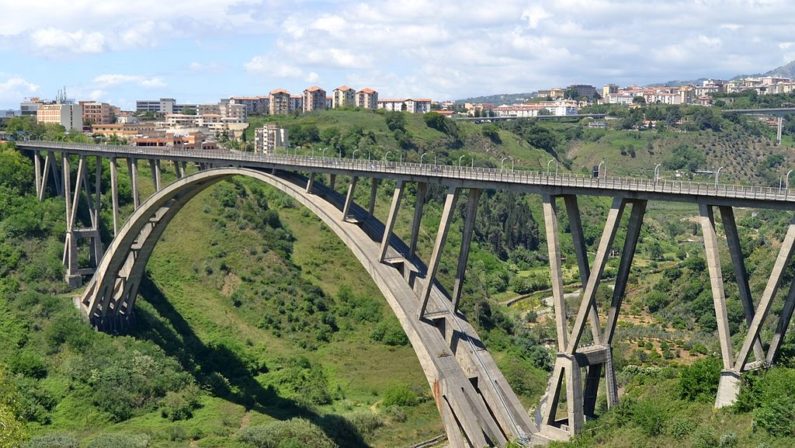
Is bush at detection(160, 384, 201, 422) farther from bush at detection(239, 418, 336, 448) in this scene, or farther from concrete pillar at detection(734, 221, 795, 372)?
concrete pillar at detection(734, 221, 795, 372)

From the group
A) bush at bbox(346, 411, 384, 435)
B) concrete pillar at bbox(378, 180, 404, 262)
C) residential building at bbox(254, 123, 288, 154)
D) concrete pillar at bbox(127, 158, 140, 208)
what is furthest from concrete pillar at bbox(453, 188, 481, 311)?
residential building at bbox(254, 123, 288, 154)

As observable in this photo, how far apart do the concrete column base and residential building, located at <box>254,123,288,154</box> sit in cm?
8830

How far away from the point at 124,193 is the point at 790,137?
13891cm

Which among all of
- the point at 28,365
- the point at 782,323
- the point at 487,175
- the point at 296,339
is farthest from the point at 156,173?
the point at 782,323

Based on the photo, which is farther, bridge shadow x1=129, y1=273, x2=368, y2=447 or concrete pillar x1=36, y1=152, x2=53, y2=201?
concrete pillar x1=36, y1=152, x2=53, y2=201

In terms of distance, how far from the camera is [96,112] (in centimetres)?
16138

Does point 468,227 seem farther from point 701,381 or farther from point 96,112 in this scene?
point 96,112

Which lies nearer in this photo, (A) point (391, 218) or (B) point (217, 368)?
(A) point (391, 218)

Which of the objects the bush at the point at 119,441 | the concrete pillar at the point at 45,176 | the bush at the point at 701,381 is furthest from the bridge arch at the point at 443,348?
the concrete pillar at the point at 45,176

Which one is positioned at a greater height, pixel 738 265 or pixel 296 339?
pixel 738 265

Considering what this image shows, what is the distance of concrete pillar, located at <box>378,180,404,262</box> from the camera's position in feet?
160

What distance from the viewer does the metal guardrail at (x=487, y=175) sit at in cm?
3541

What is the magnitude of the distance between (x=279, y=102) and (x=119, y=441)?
143942 millimetres

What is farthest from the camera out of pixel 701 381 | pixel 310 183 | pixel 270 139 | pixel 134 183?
pixel 270 139
